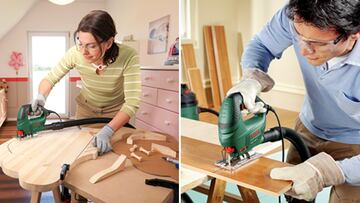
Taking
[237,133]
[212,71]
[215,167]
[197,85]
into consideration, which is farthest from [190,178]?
[212,71]

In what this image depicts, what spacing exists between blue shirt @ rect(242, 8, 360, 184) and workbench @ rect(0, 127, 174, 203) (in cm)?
36

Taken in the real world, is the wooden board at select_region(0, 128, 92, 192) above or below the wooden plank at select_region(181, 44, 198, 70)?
below

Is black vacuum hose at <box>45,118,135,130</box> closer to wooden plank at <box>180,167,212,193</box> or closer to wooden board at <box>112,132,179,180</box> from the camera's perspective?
wooden board at <box>112,132,179,180</box>

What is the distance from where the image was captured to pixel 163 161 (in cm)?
56

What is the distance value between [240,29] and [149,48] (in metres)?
0.61

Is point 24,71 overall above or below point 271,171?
above

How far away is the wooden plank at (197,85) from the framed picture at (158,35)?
76 cm

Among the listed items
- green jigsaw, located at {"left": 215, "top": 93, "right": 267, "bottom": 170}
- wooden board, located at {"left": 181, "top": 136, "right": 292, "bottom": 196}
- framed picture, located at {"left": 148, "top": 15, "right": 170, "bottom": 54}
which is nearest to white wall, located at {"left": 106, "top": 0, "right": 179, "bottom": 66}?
framed picture, located at {"left": 148, "top": 15, "right": 170, "bottom": 54}

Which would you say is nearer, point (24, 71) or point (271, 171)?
point (24, 71)

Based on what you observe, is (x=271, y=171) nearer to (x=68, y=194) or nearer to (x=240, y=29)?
(x=68, y=194)

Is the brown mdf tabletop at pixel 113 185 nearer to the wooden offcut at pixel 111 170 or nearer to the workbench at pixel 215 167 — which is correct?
the wooden offcut at pixel 111 170

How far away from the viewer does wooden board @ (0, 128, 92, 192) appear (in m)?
0.43

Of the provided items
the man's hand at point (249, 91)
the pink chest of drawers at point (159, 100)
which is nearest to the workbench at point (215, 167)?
the man's hand at point (249, 91)

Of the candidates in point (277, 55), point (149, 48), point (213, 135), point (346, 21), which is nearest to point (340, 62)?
point (346, 21)
